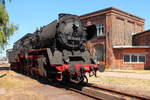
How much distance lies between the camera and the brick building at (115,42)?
30.0 meters

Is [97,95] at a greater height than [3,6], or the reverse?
[3,6]

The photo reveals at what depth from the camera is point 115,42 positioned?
106ft

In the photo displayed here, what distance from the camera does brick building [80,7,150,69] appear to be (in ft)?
98.5

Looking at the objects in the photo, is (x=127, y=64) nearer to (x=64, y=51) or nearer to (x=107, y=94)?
(x=64, y=51)

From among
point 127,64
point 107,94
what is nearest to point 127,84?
point 107,94

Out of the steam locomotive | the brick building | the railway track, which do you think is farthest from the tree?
the railway track

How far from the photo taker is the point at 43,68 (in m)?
12.7

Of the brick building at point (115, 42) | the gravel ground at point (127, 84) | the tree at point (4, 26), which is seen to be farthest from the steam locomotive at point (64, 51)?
the brick building at point (115, 42)

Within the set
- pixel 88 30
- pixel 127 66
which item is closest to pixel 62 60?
pixel 88 30

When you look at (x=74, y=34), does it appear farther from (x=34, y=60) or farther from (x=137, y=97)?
(x=137, y=97)

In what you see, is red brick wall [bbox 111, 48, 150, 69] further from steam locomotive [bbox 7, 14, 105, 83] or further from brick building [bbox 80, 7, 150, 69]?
steam locomotive [bbox 7, 14, 105, 83]

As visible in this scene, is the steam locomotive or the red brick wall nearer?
the steam locomotive

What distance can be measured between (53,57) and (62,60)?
54 centimetres

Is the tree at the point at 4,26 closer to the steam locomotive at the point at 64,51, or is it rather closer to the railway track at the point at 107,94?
the steam locomotive at the point at 64,51
